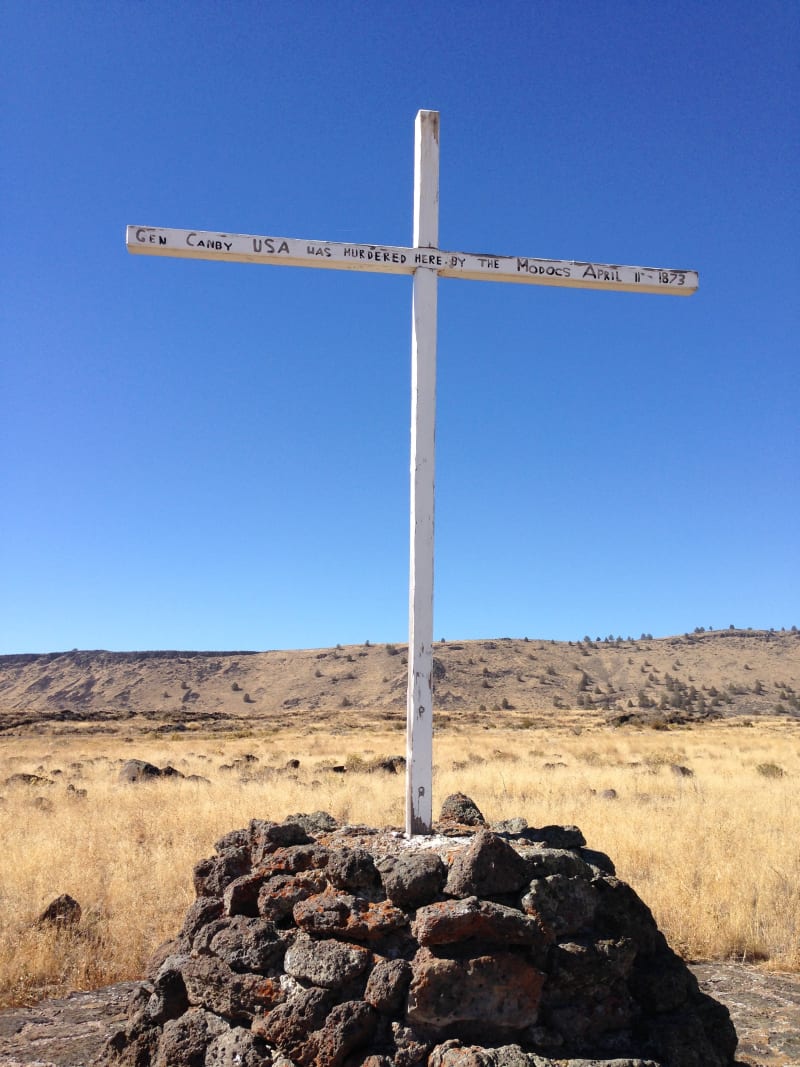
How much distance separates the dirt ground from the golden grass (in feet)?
1.20

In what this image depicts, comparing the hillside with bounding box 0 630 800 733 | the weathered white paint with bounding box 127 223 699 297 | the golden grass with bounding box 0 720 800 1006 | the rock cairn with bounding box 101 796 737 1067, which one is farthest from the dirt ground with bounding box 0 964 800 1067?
the hillside with bounding box 0 630 800 733

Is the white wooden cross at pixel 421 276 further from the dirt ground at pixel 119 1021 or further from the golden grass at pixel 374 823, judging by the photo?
the golden grass at pixel 374 823

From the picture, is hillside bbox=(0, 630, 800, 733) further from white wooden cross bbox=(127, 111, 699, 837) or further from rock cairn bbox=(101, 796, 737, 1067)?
rock cairn bbox=(101, 796, 737, 1067)

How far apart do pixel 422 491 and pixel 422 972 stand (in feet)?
A: 8.57

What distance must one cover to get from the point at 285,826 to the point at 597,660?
74507 mm

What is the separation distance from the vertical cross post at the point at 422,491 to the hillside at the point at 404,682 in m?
40.0

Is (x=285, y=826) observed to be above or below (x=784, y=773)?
above

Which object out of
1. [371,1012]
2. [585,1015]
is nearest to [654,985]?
[585,1015]

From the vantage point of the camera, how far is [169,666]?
78.3 meters

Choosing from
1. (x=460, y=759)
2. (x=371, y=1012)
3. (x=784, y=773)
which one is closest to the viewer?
(x=371, y=1012)

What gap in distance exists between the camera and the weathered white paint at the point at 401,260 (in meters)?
5.30

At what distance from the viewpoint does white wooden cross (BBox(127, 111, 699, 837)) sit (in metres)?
5.04

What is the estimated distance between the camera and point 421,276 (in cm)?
546

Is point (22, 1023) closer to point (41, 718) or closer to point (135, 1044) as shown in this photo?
point (135, 1044)
